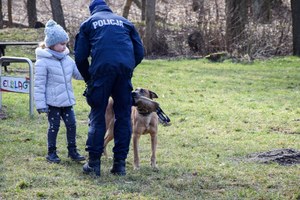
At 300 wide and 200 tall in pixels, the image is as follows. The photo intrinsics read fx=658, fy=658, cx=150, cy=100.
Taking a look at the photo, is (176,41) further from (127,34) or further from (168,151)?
(127,34)

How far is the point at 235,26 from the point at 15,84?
11966 mm

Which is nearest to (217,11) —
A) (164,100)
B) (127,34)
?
(164,100)

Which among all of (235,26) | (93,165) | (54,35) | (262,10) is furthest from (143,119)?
(262,10)

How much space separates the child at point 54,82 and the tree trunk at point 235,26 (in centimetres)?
1453

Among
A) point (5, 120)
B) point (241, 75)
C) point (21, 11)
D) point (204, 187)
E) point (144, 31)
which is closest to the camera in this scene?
point (204, 187)

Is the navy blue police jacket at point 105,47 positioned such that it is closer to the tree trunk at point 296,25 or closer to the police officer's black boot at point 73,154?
the police officer's black boot at point 73,154

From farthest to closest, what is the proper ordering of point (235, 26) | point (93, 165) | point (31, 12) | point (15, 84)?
point (31, 12), point (235, 26), point (15, 84), point (93, 165)

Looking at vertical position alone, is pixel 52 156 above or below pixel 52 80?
below

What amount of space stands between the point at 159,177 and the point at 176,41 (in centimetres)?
1649

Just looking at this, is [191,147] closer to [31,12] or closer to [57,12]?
[57,12]

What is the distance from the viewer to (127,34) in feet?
22.3

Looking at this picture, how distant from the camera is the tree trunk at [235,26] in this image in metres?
21.7

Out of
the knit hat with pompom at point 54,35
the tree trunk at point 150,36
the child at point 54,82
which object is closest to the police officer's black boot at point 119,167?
the child at point 54,82

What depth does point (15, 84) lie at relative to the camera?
1148 cm
